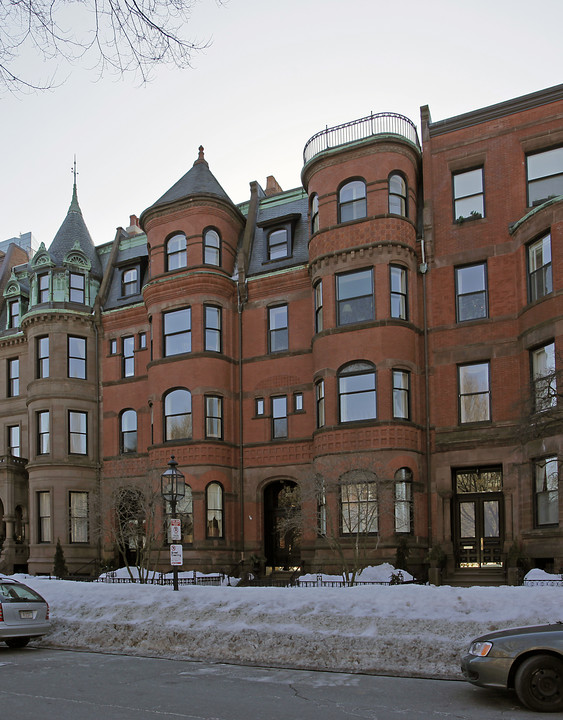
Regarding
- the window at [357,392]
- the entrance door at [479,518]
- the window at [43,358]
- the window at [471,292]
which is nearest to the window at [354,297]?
the window at [357,392]

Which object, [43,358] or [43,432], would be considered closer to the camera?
[43,432]

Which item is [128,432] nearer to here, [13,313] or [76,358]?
[76,358]

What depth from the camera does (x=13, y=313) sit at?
40406mm

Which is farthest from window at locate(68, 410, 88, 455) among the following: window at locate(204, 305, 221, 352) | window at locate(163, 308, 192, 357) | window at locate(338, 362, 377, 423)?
window at locate(338, 362, 377, 423)

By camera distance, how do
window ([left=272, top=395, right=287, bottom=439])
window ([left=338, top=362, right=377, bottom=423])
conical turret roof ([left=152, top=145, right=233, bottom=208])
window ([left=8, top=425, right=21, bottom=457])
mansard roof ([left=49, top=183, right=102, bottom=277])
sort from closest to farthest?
1. window ([left=338, top=362, right=377, bottom=423])
2. window ([left=272, top=395, right=287, bottom=439])
3. conical turret roof ([left=152, top=145, right=233, bottom=208])
4. mansard roof ([left=49, top=183, right=102, bottom=277])
5. window ([left=8, top=425, right=21, bottom=457])

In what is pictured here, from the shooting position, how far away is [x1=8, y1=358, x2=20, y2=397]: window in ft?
129

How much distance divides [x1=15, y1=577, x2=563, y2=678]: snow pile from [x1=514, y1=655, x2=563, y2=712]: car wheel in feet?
8.05

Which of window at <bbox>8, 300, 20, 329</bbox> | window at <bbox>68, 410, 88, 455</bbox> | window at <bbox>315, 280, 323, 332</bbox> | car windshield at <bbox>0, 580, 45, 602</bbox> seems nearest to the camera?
car windshield at <bbox>0, 580, 45, 602</bbox>

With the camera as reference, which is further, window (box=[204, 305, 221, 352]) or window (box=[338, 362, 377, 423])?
window (box=[204, 305, 221, 352])

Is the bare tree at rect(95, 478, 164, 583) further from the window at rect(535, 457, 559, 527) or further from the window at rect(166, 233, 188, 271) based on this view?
the window at rect(535, 457, 559, 527)

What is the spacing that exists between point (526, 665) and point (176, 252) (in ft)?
84.2

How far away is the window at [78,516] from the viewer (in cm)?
3462

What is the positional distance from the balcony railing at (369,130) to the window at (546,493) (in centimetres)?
1318

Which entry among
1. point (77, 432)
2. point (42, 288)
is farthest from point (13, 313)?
point (77, 432)
